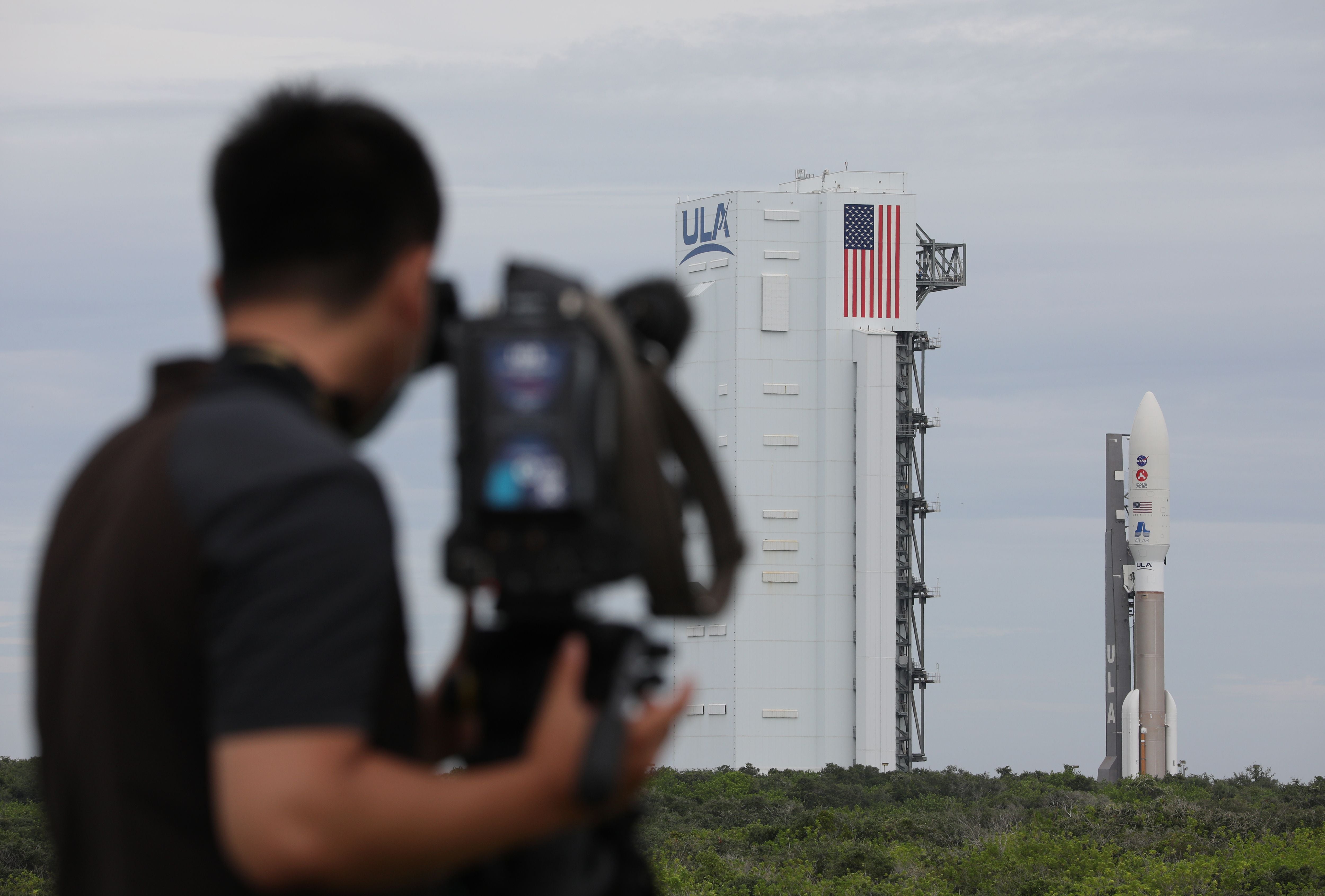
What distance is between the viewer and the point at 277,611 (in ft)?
5.56

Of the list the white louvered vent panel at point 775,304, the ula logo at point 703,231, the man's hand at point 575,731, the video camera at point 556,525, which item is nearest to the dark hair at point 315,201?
the video camera at point 556,525

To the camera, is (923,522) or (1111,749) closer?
(1111,749)

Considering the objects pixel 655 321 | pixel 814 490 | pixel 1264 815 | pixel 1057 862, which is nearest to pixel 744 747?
pixel 814 490

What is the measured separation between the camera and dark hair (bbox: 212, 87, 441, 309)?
1955 millimetres

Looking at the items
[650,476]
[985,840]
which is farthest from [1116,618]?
[650,476]

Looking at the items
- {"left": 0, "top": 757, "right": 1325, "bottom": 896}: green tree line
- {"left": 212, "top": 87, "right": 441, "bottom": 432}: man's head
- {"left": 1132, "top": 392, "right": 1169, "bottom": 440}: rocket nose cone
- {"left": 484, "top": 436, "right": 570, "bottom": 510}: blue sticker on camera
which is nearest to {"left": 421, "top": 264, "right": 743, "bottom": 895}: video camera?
{"left": 484, "top": 436, "right": 570, "bottom": 510}: blue sticker on camera

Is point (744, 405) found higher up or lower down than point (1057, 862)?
higher up

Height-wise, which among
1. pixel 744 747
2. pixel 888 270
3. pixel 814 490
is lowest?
pixel 744 747

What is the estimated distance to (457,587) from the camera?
191 cm

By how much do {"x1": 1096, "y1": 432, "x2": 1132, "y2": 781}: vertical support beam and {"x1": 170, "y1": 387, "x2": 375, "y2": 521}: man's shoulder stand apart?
4150 cm

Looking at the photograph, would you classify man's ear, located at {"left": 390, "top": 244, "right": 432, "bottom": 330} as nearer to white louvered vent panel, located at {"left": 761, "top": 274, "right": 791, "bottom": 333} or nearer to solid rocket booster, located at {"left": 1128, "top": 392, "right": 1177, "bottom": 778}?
solid rocket booster, located at {"left": 1128, "top": 392, "right": 1177, "bottom": 778}

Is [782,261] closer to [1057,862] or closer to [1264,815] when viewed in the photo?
[1264,815]

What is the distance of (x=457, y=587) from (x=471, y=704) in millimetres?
211

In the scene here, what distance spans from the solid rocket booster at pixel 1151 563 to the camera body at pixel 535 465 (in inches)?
1563
